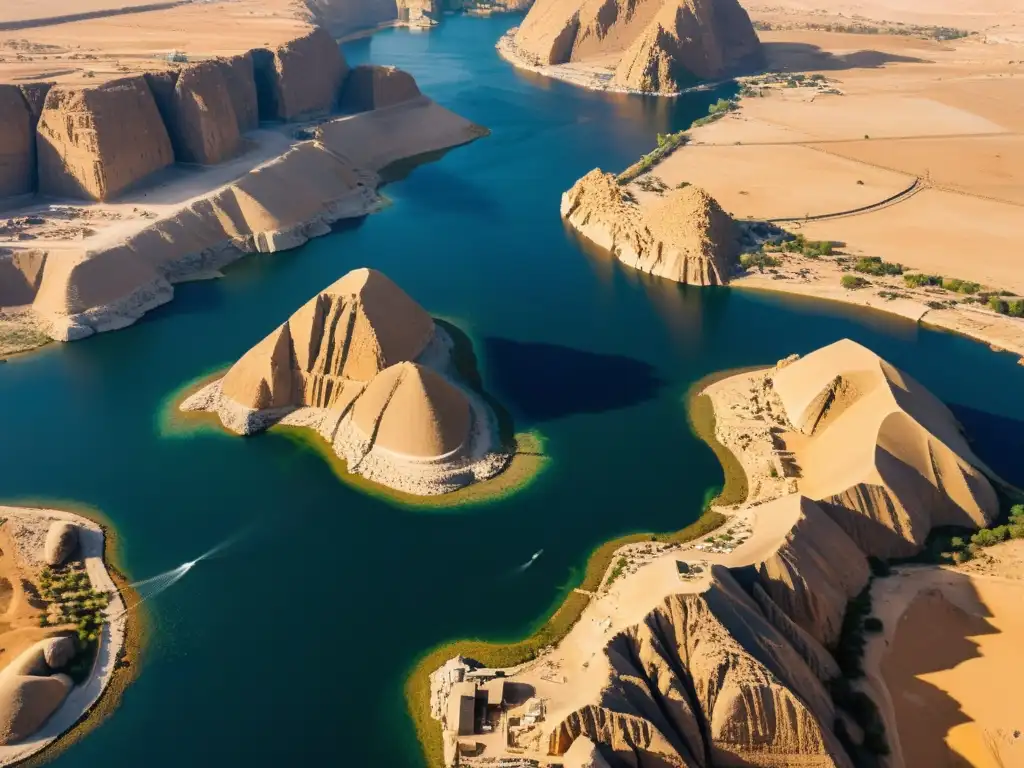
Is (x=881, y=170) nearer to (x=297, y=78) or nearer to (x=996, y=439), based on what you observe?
(x=996, y=439)

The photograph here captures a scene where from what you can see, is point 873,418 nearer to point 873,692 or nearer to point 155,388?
point 873,692

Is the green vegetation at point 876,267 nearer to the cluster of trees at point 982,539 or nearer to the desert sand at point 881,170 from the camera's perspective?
the desert sand at point 881,170

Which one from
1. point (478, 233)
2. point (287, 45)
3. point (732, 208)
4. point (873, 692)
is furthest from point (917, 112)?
point (873, 692)

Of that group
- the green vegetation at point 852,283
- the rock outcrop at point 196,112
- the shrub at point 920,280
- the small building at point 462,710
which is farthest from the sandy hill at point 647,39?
the small building at point 462,710

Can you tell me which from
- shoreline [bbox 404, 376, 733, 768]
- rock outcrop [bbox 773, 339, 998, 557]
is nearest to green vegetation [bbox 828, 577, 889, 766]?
rock outcrop [bbox 773, 339, 998, 557]

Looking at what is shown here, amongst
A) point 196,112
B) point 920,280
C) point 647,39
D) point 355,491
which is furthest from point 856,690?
point 647,39
